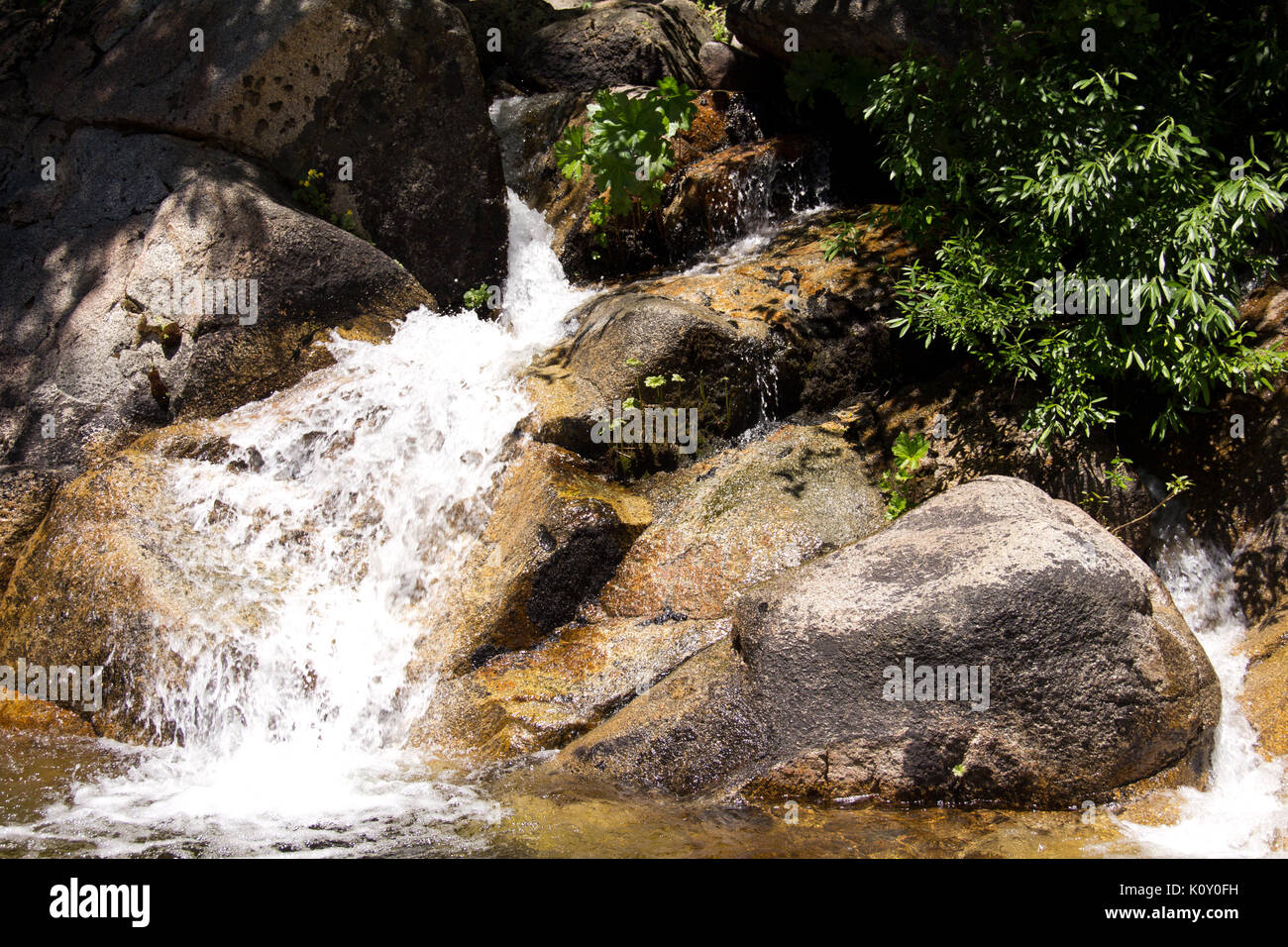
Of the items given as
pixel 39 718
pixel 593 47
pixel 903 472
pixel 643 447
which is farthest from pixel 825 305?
pixel 39 718

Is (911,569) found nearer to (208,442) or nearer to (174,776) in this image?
(174,776)

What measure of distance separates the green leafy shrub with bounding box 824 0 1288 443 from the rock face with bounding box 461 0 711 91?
5214 millimetres

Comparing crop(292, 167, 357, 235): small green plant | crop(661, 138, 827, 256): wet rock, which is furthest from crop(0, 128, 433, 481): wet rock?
crop(661, 138, 827, 256): wet rock

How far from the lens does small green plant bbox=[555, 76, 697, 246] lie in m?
8.73

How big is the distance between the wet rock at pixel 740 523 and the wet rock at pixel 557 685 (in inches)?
12.2

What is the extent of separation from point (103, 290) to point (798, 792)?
20.7ft

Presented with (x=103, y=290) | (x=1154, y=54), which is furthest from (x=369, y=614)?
(x=1154, y=54)

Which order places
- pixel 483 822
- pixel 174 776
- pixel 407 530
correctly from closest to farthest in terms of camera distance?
pixel 483 822 → pixel 174 776 → pixel 407 530

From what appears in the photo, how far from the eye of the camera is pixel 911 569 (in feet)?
15.0

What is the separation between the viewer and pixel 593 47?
37.2 ft

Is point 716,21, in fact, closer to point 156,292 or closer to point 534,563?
point 156,292

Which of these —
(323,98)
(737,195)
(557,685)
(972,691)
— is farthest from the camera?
(737,195)

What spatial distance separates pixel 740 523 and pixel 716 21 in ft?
29.8

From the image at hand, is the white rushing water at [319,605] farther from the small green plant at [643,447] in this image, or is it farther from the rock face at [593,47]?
the rock face at [593,47]
